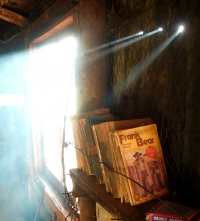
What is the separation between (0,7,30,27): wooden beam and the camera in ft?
9.32

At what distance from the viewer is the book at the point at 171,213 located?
0.86 metres

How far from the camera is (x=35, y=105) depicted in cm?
325

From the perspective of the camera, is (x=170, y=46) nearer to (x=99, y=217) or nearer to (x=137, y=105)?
(x=137, y=105)

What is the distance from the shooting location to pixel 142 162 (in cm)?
107

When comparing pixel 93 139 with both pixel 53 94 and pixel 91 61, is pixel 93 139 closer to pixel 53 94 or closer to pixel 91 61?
pixel 91 61

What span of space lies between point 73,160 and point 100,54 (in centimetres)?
131

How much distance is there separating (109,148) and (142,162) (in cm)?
19

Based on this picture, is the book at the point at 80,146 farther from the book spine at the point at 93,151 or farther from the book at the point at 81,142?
the book spine at the point at 93,151

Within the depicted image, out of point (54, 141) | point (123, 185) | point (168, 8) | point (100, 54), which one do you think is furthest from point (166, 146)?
point (54, 141)

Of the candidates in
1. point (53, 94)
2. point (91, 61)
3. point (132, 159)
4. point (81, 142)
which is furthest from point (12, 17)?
point (132, 159)

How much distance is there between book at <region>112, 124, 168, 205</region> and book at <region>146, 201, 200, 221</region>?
12 cm

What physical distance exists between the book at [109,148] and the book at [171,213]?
223 mm

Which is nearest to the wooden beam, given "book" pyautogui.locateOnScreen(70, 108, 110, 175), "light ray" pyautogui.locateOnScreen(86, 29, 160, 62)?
"light ray" pyautogui.locateOnScreen(86, 29, 160, 62)

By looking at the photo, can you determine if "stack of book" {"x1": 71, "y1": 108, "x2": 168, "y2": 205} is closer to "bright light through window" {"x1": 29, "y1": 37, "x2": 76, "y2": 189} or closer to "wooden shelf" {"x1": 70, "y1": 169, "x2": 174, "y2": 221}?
"wooden shelf" {"x1": 70, "y1": 169, "x2": 174, "y2": 221}
